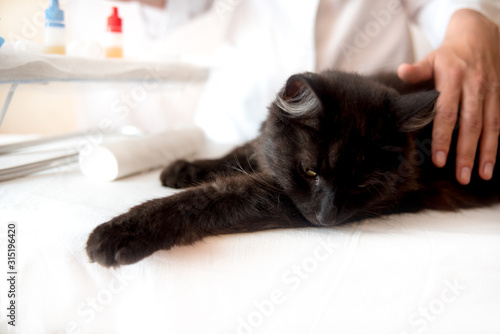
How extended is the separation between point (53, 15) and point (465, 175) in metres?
1.42

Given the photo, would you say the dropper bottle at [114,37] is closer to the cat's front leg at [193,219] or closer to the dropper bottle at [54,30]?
the dropper bottle at [54,30]

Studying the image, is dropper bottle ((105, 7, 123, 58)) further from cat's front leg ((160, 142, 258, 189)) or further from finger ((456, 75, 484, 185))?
finger ((456, 75, 484, 185))

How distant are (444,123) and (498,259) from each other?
45cm

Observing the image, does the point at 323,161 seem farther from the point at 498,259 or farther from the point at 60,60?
the point at 60,60

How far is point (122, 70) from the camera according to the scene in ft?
4.25

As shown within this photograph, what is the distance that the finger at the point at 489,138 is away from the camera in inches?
45.0

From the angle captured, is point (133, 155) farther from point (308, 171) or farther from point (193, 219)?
point (308, 171)

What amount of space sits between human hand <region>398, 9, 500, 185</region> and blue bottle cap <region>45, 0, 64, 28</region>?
1157 mm

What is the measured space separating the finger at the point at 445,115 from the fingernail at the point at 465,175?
0.07 m

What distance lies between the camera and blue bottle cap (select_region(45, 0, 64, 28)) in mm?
1173

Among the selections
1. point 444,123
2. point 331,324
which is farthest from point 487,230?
point 331,324

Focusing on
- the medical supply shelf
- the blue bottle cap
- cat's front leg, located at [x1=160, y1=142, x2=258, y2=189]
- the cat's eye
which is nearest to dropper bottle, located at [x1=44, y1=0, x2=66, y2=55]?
the blue bottle cap

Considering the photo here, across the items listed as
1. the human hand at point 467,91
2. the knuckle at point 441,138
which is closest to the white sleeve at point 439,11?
the human hand at point 467,91

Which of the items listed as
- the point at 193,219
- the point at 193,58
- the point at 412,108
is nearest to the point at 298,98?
the point at 412,108
